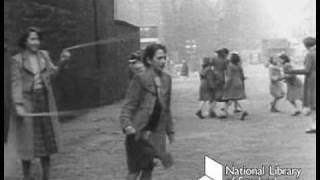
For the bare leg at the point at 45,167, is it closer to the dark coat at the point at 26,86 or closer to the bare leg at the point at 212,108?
the dark coat at the point at 26,86

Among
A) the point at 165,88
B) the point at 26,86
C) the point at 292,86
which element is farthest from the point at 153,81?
the point at 292,86

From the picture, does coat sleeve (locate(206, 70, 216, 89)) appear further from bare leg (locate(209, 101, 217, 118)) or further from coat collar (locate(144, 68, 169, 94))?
coat collar (locate(144, 68, 169, 94))

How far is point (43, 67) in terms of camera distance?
10.5ft

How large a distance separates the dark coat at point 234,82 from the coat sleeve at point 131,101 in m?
0.57

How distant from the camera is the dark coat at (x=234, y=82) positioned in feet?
10.6

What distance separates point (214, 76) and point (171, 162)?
0.62m

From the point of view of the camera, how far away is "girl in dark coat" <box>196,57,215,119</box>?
322cm

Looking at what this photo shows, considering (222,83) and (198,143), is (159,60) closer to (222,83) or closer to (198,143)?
(222,83)

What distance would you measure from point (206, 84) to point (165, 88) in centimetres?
28

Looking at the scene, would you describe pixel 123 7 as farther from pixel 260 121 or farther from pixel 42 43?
pixel 260 121

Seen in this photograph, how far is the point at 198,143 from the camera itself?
10.9 feet

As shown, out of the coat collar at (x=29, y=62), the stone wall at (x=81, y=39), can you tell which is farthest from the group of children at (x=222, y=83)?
the coat collar at (x=29, y=62)

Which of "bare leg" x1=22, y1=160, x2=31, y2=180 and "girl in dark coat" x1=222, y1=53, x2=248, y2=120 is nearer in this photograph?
"girl in dark coat" x1=222, y1=53, x2=248, y2=120

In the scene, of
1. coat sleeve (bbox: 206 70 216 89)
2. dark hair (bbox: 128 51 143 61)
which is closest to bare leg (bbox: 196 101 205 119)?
coat sleeve (bbox: 206 70 216 89)
